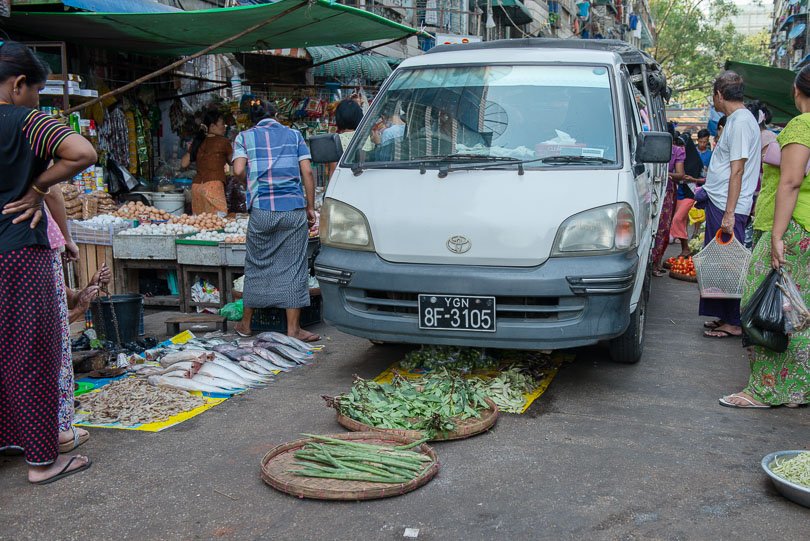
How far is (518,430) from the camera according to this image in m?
4.53

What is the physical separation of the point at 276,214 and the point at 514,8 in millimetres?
25522

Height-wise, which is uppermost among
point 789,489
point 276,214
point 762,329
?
point 276,214

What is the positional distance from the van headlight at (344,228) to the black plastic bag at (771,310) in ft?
7.63

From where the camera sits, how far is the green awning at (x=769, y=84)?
1498cm

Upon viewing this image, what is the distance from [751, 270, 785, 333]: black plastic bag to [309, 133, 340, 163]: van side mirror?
2970 millimetres

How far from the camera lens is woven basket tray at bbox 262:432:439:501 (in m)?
3.58

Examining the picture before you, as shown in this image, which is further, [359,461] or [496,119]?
[496,119]

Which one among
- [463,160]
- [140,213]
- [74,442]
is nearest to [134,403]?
[74,442]

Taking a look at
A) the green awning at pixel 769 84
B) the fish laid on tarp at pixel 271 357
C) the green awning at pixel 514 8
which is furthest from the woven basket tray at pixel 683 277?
the green awning at pixel 514 8

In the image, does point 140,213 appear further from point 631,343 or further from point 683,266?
point 683,266

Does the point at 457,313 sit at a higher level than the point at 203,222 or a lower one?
lower

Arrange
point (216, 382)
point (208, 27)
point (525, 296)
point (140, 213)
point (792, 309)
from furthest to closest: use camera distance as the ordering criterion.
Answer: point (140, 213)
point (208, 27)
point (216, 382)
point (525, 296)
point (792, 309)

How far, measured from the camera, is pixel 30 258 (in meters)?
3.75

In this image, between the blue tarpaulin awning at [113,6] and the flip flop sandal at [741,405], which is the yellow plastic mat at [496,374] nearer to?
the flip flop sandal at [741,405]
